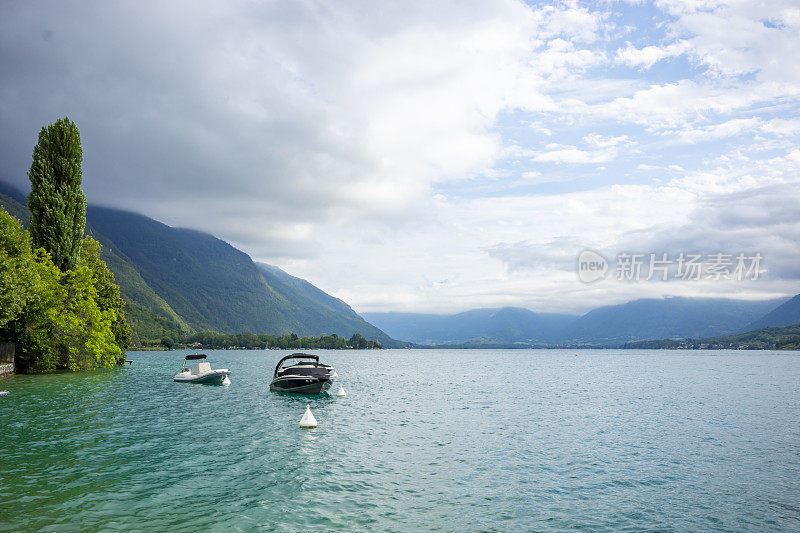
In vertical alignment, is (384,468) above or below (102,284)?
below

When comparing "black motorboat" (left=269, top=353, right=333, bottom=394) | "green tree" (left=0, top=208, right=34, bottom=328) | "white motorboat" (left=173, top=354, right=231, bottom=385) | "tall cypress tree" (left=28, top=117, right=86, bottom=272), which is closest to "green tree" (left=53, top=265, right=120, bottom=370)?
"tall cypress tree" (left=28, top=117, right=86, bottom=272)

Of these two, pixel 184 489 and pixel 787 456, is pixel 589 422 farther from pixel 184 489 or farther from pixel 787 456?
pixel 184 489

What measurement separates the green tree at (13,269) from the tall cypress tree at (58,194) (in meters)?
8.80

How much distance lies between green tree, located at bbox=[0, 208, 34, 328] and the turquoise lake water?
821 centimetres

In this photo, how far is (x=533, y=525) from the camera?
14516mm

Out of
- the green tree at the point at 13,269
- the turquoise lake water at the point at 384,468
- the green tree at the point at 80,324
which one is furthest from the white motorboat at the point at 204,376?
the green tree at the point at 13,269

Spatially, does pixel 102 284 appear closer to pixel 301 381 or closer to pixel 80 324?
pixel 80 324

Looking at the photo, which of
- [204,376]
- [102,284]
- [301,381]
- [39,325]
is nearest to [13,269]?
[39,325]

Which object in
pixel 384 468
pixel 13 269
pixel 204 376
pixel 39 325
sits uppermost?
pixel 13 269

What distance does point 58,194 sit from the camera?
58562 millimetres

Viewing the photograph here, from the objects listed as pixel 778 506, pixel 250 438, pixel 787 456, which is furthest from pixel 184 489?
pixel 787 456

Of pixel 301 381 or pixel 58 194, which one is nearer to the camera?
pixel 301 381

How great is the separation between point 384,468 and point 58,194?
59.2 metres

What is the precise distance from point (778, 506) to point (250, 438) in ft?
81.3
